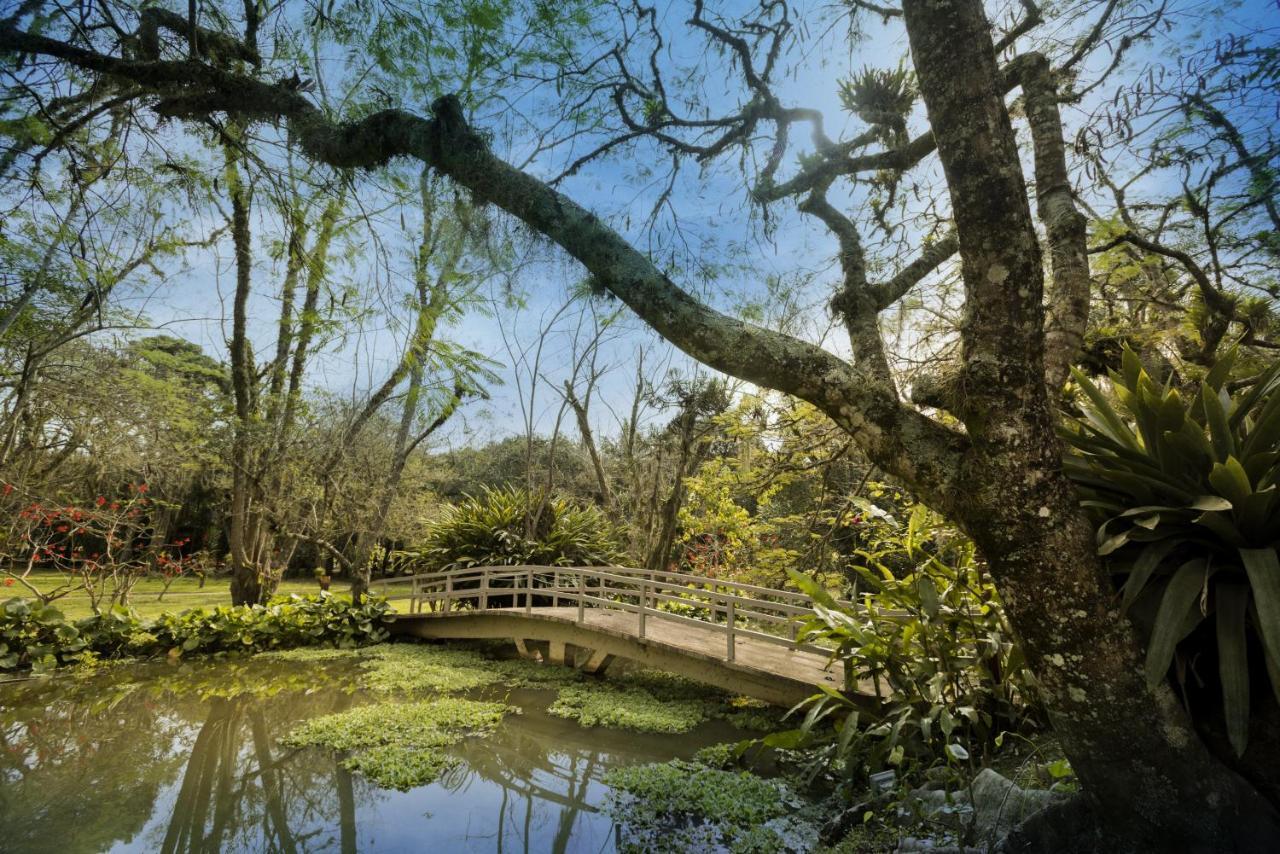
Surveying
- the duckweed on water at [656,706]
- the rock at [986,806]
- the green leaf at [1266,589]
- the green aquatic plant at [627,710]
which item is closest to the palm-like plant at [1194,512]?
the green leaf at [1266,589]

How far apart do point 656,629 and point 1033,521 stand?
19.4 ft

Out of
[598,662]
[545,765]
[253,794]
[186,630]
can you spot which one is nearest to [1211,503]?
[545,765]

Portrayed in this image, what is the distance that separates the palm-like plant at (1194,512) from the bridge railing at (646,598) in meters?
2.65

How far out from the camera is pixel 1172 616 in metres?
2.03

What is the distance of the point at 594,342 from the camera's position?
461 inches

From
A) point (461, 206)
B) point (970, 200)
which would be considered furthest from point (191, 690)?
point (970, 200)

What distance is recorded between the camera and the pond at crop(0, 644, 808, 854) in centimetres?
360

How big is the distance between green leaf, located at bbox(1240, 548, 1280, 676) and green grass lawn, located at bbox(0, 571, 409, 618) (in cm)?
1285

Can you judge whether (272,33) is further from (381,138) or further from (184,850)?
(184,850)

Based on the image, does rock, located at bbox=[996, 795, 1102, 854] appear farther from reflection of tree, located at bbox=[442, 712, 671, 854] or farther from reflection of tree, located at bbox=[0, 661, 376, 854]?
reflection of tree, located at bbox=[0, 661, 376, 854]

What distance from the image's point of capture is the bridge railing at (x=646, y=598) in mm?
5848

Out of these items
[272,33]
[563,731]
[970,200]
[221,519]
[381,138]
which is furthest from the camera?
[221,519]

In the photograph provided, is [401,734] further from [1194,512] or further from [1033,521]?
[1194,512]

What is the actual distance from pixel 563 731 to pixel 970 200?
5.31 metres
